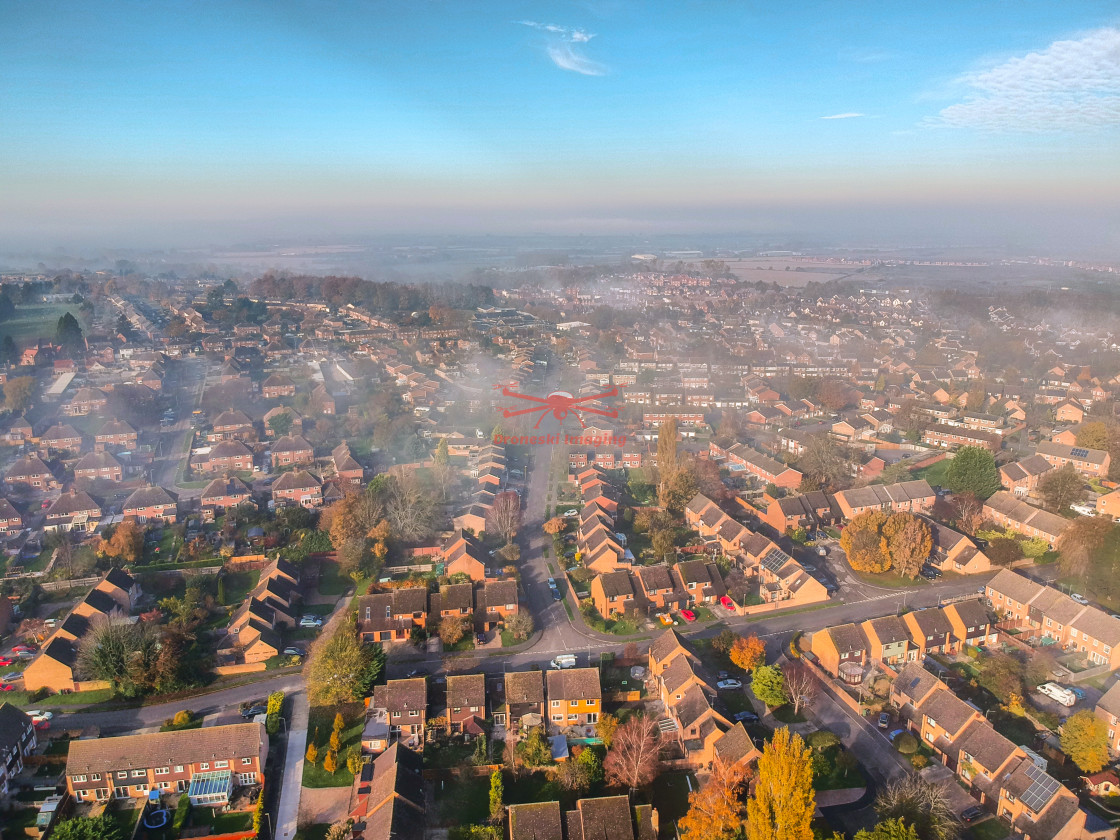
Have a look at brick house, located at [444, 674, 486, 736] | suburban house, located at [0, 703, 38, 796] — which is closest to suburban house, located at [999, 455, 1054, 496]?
brick house, located at [444, 674, 486, 736]

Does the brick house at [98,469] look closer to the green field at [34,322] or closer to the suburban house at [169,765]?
the suburban house at [169,765]

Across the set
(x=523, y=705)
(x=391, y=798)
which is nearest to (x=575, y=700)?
(x=523, y=705)

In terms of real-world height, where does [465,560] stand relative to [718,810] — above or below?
below

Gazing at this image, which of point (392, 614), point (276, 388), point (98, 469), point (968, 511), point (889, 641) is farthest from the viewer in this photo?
point (276, 388)

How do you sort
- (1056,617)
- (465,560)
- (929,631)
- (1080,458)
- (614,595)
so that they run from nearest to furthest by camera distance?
(929,631)
(1056,617)
(614,595)
(465,560)
(1080,458)

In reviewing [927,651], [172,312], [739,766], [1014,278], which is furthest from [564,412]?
[1014,278]

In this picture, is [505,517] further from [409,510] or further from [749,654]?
[749,654]
